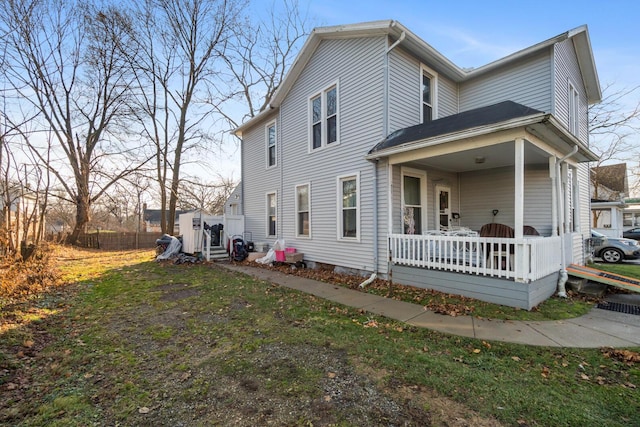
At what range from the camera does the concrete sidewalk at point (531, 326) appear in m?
3.79

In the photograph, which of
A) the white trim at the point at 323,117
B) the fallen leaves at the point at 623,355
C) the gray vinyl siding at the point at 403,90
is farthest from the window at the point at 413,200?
the fallen leaves at the point at 623,355

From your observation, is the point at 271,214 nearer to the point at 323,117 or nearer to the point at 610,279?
the point at 323,117

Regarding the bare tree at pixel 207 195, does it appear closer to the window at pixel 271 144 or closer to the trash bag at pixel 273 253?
the window at pixel 271 144

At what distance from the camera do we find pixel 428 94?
8.30 meters

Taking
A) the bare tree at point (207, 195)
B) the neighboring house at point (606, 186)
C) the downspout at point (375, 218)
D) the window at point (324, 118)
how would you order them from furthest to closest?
the neighboring house at point (606, 186)
the bare tree at point (207, 195)
the window at point (324, 118)
the downspout at point (375, 218)

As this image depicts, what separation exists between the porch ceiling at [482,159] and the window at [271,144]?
234 inches

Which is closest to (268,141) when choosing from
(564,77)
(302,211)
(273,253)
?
(302,211)

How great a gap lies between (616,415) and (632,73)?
22346mm

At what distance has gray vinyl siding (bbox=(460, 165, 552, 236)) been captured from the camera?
749cm

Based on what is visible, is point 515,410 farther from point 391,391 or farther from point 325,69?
point 325,69

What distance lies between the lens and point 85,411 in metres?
2.37

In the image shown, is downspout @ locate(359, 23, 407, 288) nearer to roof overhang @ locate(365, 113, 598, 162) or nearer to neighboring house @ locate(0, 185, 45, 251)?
roof overhang @ locate(365, 113, 598, 162)

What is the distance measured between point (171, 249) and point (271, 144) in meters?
6.04

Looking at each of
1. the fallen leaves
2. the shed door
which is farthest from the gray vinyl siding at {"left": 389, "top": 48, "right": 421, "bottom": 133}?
the fallen leaves
